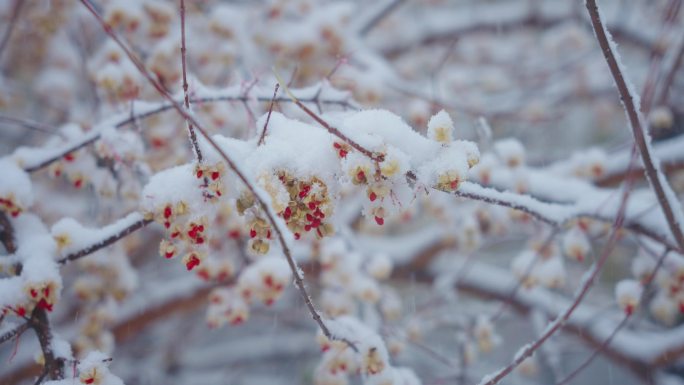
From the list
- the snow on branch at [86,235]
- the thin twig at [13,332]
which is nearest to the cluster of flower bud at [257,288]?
the snow on branch at [86,235]

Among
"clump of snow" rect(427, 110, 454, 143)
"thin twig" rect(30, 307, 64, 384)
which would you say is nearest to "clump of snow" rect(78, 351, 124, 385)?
"thin twig" rect(30, 307, 64, 384)

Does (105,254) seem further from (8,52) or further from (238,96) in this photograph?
(8,52)

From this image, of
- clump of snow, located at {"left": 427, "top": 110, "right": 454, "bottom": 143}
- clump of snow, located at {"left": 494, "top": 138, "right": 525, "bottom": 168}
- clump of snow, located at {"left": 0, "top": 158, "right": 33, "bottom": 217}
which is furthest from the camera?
clump of snow, located at {"left": 494, "top": 138, "right": 525, "bottom": 168}

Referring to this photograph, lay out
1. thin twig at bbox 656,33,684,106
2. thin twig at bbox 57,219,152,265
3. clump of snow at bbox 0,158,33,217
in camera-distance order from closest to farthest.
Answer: thin twig at bbox 57,219,152,265 → clump of snow at bbox 0,158,33,217 → thin twig at bbox 656,33,684,106

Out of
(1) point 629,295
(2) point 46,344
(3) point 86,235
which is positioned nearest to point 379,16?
(1) point 629,295

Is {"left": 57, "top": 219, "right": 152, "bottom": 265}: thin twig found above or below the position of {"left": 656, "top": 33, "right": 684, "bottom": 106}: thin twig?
below

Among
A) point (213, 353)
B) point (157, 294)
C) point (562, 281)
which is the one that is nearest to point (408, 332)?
point (562, 281)

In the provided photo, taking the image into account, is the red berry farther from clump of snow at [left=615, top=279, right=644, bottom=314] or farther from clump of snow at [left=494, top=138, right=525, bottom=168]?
clump of snow at [left=615, top=279, right=644, bottom=314]

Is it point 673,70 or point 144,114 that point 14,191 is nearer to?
point 144,114
